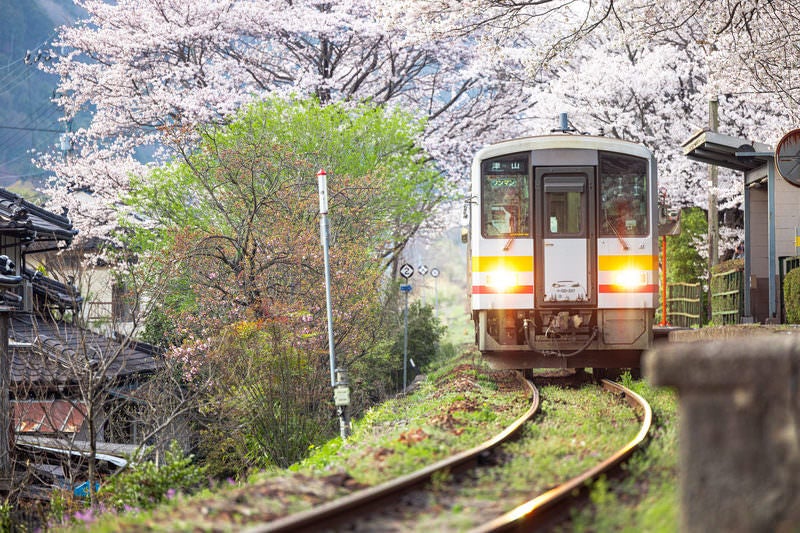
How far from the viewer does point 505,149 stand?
12.4m

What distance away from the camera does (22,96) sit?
2502 inches

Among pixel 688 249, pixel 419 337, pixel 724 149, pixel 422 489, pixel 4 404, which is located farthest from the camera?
pixel 419 337

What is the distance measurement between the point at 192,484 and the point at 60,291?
47.8 feet

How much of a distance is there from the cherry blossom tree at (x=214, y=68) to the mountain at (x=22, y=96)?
33.4m

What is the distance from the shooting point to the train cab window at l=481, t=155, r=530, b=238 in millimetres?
12367

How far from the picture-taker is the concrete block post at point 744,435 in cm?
373

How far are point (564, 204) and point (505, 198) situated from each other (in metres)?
0.75

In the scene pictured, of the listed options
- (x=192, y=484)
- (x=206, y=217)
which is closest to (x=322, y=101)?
(x=206, y=217)

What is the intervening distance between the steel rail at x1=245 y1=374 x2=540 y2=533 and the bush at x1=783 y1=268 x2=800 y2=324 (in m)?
9.71

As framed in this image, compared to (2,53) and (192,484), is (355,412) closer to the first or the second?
(192,484)

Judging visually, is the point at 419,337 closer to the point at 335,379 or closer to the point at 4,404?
the point at 4,404

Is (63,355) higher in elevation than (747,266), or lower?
lower

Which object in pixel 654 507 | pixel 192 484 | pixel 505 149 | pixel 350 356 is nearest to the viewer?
pixel 654 507

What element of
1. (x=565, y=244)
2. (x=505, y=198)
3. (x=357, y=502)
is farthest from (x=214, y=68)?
(x=357, y=502)
